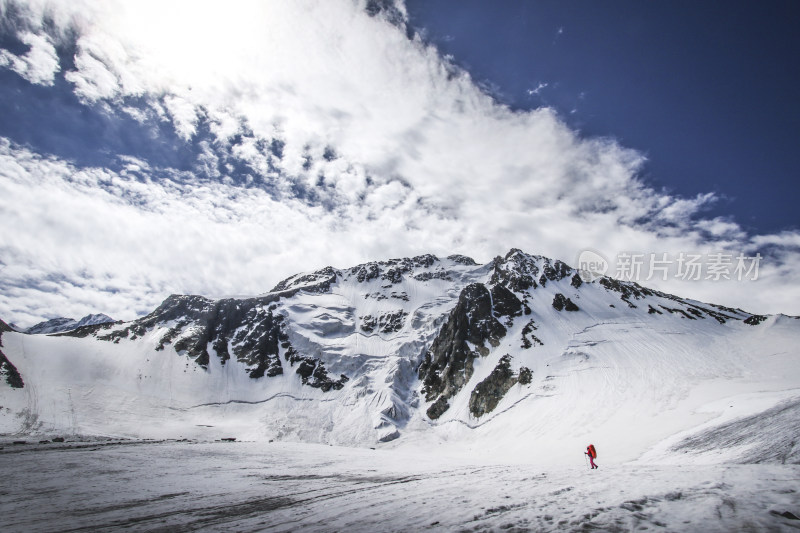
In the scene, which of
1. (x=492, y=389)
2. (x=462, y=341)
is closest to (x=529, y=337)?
(x=462, y=341)

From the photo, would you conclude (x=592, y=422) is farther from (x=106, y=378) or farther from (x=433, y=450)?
(x=106, y=378)

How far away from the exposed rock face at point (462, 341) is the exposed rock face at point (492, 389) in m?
8.80

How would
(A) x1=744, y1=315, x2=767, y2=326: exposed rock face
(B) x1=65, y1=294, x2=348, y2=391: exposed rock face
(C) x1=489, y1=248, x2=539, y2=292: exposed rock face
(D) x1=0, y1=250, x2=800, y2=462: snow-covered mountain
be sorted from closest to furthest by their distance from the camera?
(D) x1=0, y1=250, x2=800, y2=462: snow-covered mountain → (A) x1=744, y1=315, x2=767, y2=326: exposed rock face → (B) x1=65, y1=294, x2=348, y2=391: exposed rock face → (C) x1=489, y1=248, x2=539, y2=292: exposed rock face

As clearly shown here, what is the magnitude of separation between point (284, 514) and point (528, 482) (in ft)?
30.4

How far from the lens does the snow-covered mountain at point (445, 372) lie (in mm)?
43969

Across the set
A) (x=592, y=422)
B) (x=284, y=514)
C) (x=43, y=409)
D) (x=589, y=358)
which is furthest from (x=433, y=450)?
(x=43, y=409)

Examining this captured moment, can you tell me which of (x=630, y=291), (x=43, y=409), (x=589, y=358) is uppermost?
(x=630, y=291)

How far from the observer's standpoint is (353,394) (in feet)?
311

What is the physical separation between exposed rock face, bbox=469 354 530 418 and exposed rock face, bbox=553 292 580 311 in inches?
1284

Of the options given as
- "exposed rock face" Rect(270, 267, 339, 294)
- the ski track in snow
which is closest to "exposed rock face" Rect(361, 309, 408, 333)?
"exposed rock face" Rect(270, 267, 339, 294)

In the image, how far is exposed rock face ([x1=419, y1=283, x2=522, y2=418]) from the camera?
284ft

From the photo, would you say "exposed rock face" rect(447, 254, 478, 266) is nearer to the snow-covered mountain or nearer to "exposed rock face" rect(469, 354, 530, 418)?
the snow-covered mountain

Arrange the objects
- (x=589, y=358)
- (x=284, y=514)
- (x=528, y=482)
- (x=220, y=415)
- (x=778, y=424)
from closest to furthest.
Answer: (x=284, y=514) → (x=528, y=482) → (x=778, y=424) → (x=589, y=358) → (x=220, y=415)

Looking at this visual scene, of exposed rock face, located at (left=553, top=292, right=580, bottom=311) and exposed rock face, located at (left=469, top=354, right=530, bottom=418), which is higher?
exposed rock face, located at (left=553, top=292, right=580, bottom=311)
